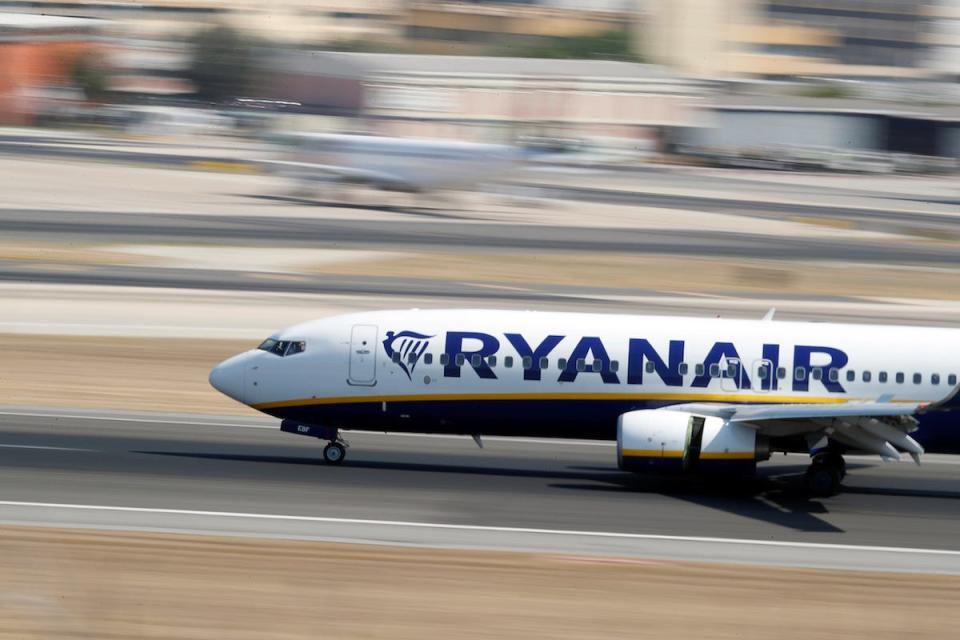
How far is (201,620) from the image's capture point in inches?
693

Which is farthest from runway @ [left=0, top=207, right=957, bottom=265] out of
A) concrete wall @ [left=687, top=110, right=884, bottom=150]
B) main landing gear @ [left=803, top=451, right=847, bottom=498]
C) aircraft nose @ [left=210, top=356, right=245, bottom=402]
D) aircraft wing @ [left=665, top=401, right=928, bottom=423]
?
concrete wall @ [left=687, top=110, right=884, bottom=150]

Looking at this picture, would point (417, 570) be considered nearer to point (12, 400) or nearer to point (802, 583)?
point (802, 583)

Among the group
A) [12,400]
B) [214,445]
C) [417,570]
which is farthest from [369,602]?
[12,400]

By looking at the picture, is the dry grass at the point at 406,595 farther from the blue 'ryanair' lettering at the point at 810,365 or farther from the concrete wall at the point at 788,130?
the concrete wall at the point at 788,130

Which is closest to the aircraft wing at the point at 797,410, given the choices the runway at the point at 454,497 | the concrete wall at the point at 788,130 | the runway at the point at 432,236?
the runway at the point at 454,497

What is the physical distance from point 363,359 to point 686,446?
705 centimetres

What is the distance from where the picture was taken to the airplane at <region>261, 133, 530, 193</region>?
8069 cm

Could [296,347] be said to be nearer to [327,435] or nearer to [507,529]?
[327,435]

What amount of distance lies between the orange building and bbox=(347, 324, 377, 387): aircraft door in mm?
111311

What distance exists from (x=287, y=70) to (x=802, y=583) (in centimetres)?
14208

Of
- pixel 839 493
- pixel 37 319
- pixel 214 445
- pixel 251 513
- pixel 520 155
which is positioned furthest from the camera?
pixel 520 155

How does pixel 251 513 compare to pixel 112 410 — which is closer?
pixel 251 513

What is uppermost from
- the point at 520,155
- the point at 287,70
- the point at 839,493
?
the point at 287,70

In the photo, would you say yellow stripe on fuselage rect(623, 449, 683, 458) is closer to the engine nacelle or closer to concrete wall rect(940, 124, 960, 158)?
the engine nacelle
